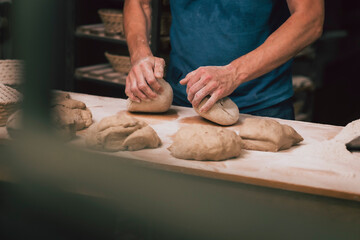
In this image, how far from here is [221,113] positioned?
1.66 meters

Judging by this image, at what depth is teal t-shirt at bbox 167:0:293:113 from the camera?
6.63 ft

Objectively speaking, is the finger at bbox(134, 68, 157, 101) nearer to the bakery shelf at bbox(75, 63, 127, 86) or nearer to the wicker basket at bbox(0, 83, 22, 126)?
the wicker basket at bbox(0, 83, 22, 126)

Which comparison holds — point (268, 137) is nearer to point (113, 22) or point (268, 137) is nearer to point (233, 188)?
point (233, 188)

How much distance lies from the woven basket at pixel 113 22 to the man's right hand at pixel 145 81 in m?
1.69

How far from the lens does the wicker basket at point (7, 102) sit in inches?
54.6

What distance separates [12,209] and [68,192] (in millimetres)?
84

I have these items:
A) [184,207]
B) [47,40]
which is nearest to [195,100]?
[184,207]

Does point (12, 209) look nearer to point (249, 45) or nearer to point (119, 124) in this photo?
point (119, 124)

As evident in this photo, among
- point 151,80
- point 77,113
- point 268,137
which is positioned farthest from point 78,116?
point 268,137

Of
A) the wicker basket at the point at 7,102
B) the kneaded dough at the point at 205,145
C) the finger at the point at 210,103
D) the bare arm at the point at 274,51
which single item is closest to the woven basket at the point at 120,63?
the bare arm at the point at 274,51

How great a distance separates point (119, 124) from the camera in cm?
140

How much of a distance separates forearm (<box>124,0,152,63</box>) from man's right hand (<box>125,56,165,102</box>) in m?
0.22

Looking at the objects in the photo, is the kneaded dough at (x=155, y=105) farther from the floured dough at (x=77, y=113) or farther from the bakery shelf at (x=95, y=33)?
the bakery shelf at (x=95, y=33)

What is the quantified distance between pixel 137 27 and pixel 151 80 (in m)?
0.58
